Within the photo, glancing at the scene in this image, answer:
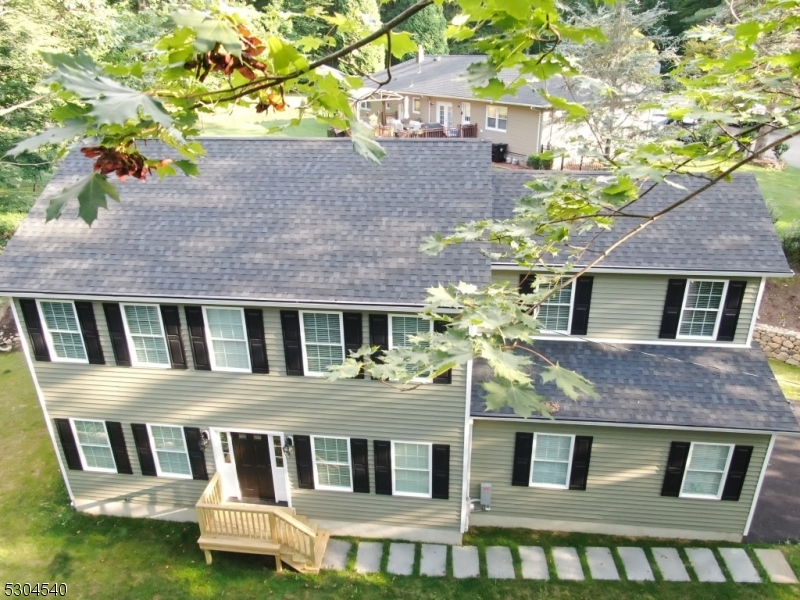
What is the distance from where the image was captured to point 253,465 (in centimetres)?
1109

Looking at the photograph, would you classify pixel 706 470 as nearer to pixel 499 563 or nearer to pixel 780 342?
pixel 499 563

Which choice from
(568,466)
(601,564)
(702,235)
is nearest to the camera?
(601,564)

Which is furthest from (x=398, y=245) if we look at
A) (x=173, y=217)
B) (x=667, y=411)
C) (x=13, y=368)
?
(x=13, y=368)

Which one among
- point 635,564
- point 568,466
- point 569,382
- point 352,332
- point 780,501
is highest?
point 569,382

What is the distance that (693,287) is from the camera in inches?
414

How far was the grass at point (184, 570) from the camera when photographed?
31.6 feet

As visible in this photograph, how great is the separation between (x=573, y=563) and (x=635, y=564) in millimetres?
1093

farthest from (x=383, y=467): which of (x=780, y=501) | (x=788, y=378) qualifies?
(x=788, y=378)

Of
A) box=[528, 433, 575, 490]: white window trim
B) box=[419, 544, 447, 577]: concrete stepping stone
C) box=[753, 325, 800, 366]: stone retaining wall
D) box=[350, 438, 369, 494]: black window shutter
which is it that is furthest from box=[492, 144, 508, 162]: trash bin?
box=[419, 544, 447, 577]: concrete stepping stone

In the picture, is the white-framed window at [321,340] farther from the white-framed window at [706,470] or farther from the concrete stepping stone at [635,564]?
the white-framed window at [706,470]

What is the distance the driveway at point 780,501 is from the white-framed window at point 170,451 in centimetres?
1091

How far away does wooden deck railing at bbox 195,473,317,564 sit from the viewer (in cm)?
1011

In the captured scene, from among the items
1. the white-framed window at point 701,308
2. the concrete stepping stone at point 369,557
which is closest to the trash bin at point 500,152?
the white-framed window at point 701,308

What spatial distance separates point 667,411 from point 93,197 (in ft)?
32.9
